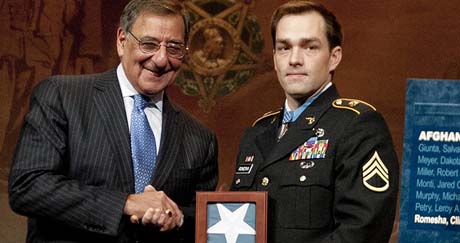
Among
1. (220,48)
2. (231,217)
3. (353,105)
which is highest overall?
(220,48)

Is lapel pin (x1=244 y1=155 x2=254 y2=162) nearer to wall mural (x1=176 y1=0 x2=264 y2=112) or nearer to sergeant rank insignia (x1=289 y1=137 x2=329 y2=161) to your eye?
sergeant rank insignia (x1=289 y1=137 x2=329 y2=161)

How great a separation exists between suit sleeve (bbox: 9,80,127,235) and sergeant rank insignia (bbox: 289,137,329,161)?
0.53 m

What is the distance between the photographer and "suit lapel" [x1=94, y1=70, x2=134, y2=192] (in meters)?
2.75

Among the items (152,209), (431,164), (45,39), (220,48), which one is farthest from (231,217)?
(45,39)

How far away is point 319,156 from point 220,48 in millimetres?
3083

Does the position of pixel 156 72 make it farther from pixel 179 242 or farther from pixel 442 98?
pixel 442 98

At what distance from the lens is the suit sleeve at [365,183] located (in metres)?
2.47

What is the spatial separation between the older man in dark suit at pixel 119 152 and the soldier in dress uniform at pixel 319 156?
247 millimetres

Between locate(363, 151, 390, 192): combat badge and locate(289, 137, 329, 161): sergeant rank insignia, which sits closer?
locate(363, 151, 390, 192): combat badge

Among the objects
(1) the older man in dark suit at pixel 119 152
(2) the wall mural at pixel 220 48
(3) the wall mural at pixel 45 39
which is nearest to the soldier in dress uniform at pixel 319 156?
(1) the older man in dark suit at pixel 119 152

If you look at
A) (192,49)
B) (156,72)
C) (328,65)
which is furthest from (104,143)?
(192,49)

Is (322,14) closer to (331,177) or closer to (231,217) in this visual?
(331,177)

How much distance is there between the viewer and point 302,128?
272 cm

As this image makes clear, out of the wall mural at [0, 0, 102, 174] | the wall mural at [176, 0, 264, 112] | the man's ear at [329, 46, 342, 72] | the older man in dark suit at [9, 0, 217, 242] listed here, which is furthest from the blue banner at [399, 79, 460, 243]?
the wall mural at [0, 0, 102, 174]
